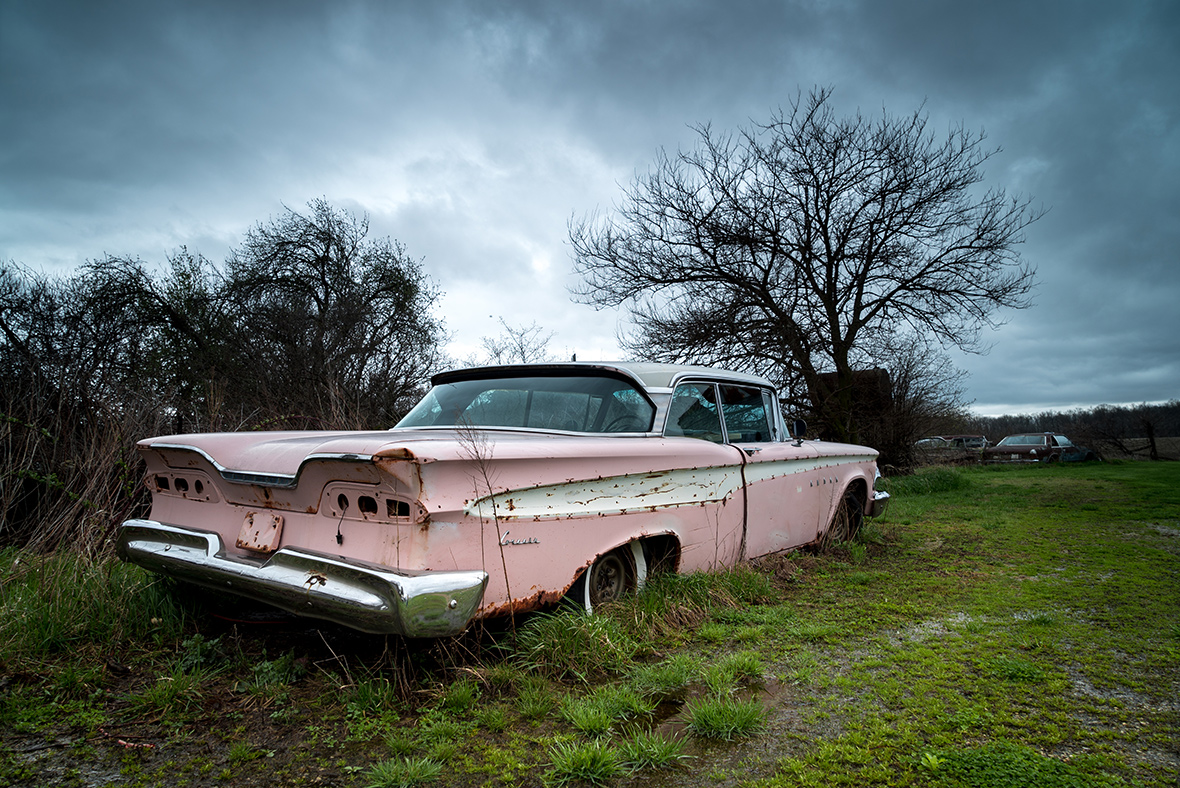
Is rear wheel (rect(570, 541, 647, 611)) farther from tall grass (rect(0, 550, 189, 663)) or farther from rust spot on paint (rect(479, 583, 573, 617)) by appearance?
tall grass (rect(0, 550, 189, 663))

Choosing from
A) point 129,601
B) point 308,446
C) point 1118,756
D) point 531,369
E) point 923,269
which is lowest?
point 1118,756

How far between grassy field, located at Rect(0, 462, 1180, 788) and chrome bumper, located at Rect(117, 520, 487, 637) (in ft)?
1.23

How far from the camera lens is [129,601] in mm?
3045

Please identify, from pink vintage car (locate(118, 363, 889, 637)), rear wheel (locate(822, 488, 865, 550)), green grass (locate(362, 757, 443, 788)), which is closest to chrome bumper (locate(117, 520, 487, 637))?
pink vintage car (locate(118, 363, 889, 637))

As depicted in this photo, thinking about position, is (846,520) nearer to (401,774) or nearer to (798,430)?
(798,430)

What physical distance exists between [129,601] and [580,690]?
7.45 ft

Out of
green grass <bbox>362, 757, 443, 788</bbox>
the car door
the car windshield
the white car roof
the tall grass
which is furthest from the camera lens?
the car door

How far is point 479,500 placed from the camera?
7.83 ft

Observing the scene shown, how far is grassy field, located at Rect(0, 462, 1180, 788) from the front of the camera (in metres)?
1.94

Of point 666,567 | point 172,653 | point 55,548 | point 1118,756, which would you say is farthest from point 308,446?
point 1118,756

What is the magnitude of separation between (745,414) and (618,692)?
99.5 inches

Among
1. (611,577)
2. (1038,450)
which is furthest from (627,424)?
(1038,450)

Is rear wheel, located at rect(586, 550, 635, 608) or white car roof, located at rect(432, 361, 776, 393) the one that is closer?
rear wheel, located at rect(586, 550, 635, 608)

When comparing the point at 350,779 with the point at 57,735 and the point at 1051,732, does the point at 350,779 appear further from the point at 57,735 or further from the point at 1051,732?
the point at 1051,732
